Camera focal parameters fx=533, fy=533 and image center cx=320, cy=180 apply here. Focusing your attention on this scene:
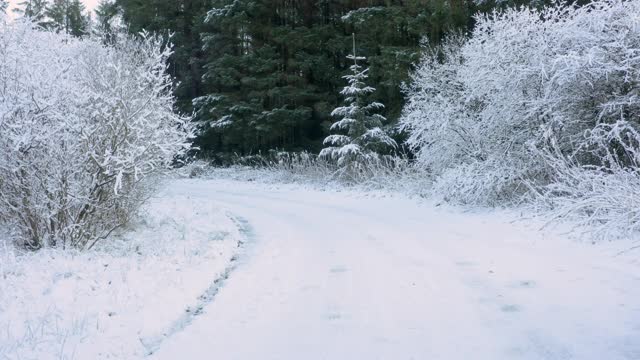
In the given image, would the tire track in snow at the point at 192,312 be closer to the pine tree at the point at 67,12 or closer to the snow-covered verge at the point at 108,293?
the snow-covered verge at the point at 108,293

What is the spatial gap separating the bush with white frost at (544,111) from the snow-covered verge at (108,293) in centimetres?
528

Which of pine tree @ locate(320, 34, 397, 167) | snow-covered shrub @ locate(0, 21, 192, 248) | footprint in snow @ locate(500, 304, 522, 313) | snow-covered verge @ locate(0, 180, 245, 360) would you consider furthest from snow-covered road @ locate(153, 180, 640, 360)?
pine tree @ locate(320, 34, 397, 167)

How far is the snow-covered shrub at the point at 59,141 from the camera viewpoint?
23.5 ft

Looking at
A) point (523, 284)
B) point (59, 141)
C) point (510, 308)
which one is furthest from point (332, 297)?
point (59, 141)

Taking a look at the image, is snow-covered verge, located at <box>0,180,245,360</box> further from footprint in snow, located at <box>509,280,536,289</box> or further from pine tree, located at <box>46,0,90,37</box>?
pine tree, located at <box>46,0,90,37</box>

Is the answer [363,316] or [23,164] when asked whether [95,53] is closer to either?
[23,164]

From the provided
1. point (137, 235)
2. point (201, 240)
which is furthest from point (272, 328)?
point (137, 235)

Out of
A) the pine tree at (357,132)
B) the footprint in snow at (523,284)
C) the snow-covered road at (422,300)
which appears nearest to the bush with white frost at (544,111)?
the snow-covered road at (422,300)

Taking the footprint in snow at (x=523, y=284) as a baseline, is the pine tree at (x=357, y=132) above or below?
above

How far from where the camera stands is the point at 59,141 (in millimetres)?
7312

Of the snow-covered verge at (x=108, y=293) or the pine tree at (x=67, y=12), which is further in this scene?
the pine tree at (x=67, y=12)

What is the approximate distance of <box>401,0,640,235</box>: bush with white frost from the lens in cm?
946

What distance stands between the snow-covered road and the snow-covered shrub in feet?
8.27

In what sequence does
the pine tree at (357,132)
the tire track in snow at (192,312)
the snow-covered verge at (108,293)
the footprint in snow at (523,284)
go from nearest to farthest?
the snow-covered verge at (108,293), the tire track in snow at (192,312), the footprint in snow at (523,284), the pine tree at (357,132)
